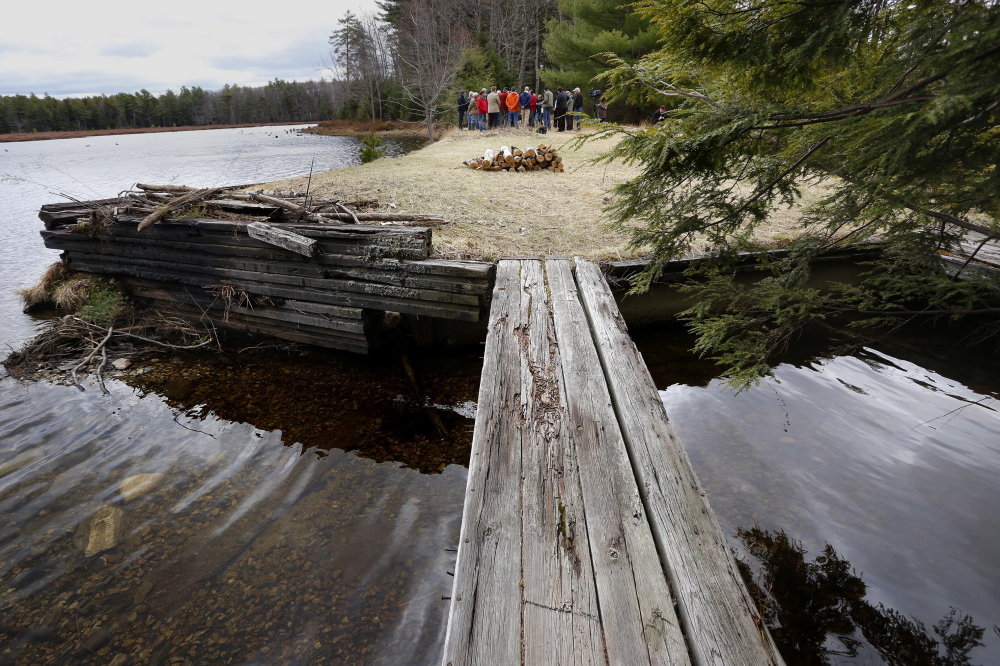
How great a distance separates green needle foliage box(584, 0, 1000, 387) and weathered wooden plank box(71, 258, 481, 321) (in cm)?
214

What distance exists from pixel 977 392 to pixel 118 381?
9730 millimetres

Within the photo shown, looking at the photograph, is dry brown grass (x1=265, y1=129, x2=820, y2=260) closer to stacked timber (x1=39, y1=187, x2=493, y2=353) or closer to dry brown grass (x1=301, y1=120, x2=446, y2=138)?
stacked timber (x1=39, y1=187, x2=493, y2=353)

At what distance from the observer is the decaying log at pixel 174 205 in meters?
6.36

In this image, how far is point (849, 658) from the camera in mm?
2623

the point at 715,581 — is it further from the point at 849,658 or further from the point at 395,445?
the point at 395,445

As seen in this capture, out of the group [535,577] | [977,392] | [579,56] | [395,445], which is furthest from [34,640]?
[579,56]

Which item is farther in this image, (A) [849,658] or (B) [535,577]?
(A) [849,658]

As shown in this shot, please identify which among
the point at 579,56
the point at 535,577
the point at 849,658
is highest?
the point at 579,56

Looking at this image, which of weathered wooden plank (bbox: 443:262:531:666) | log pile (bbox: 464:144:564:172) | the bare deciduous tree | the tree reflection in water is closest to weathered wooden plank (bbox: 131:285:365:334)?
weathered wooden plank (bbox: 443:262:531:666)

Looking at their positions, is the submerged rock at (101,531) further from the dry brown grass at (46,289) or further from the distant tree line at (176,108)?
the distant tree line at (176,108)

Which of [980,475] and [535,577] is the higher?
[535,577]

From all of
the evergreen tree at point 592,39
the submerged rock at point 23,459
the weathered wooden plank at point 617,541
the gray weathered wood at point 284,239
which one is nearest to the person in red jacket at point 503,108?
the evergreen tree at point 592,39

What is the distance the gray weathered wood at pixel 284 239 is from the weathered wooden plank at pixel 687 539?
395 cm

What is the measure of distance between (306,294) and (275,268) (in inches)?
21.4
